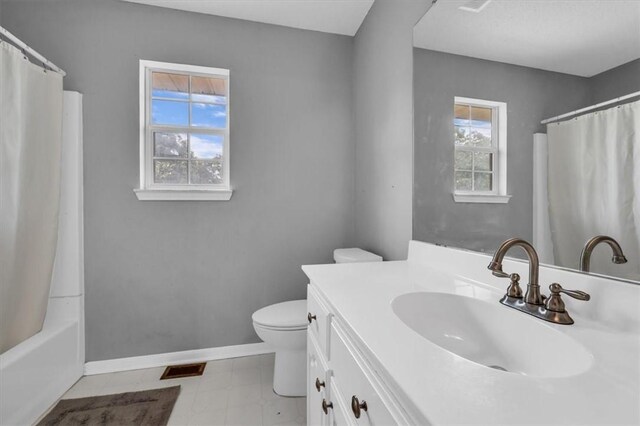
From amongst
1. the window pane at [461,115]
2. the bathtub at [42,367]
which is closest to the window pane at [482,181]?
the window pane at [461,115]

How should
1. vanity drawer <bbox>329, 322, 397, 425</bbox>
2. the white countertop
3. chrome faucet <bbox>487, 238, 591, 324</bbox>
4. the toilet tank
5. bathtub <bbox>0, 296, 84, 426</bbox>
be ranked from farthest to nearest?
the toilet tank
bathtub <bbox>0, 296, 84, 426</bbox>
chrome faucet <bbox>487, 238, 591, 324</bbox>
vanity drawer <bbox>329, 322, 397, 425</bbox>
the white countertop

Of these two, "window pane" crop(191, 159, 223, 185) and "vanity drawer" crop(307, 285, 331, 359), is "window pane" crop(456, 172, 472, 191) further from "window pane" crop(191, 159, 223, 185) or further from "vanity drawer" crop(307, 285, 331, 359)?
"window pane" crop(191, 159, 223, 185)

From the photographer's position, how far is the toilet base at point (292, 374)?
5.46ft

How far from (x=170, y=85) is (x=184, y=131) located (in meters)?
0.34

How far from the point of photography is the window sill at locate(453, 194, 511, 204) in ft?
3.29

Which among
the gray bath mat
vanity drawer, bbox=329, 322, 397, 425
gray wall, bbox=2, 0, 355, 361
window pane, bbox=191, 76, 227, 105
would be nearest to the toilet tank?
gray wall, bbox=2, 0, 355, 361

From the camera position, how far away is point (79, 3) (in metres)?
1.85

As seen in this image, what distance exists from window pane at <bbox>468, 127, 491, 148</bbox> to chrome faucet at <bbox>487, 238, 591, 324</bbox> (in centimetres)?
44

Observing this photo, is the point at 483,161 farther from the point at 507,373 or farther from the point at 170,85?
the point at 170,85

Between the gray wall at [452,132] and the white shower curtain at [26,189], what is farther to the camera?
the white shower curtain at [26,189]

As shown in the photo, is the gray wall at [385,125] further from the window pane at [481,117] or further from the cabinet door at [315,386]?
the cabinet door at [315,386]

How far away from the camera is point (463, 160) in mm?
1165

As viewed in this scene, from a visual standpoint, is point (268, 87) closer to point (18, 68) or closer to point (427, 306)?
point (18, 68)

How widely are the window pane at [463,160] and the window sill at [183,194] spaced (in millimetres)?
1478
